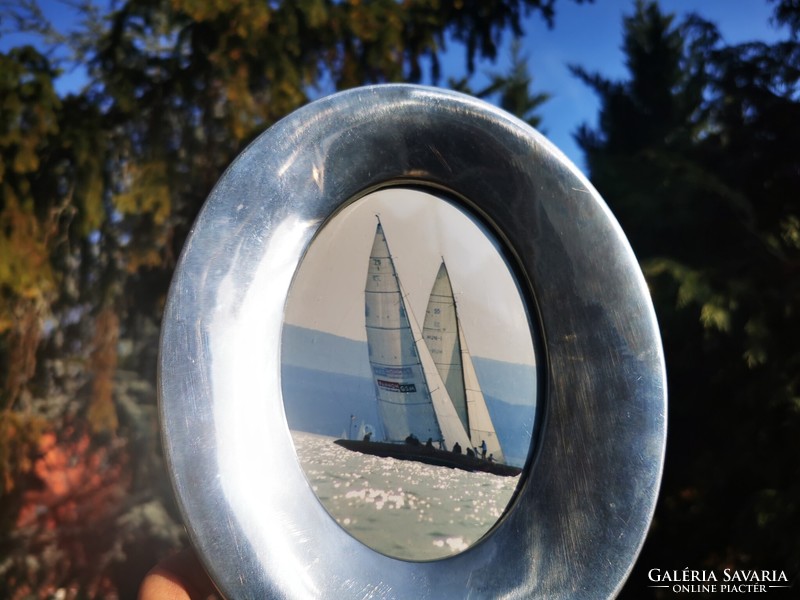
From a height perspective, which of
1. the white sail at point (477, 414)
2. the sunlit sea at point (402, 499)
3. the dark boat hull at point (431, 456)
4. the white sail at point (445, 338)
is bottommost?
the sunlit sea at point (402, 499)

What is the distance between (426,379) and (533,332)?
0.14 m

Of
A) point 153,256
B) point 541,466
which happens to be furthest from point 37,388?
point 541,466

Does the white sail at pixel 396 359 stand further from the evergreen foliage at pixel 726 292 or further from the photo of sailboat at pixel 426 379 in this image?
the evergreen foliage at pixel 726 292

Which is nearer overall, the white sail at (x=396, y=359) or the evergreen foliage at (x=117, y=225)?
the white sail at (x=396, y=359)

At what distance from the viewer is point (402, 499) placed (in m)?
0.76

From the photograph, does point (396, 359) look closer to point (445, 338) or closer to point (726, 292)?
point (445, 338)

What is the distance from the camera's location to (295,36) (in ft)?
7.35

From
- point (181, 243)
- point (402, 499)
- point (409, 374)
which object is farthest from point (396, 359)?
point (181, 243)

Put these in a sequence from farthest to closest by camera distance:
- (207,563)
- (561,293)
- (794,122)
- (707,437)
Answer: (707,437)
(794,122)
(561,293)
(207,563)

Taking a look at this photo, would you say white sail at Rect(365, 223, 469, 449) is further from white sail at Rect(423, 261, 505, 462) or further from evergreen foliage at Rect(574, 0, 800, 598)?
evergreen foliage at Rect(574, 0, 800, 598)

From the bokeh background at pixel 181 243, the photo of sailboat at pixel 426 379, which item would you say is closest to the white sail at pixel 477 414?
the photo of sailboat at pixel 426 379

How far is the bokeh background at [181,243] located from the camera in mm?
2141

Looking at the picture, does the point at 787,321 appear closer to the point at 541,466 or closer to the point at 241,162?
the point at 541,466

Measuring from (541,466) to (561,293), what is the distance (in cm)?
20
